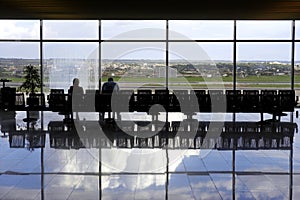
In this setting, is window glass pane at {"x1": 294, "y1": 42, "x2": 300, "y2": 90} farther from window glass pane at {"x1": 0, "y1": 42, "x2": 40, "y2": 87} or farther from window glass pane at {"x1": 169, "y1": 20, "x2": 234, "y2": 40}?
window glass pane at {"x1": 0, "y1": 42, "x2": 40, "y2": 87}

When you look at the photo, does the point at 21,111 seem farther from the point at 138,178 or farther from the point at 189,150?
the point at 138,178

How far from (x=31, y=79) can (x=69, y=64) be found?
1627 mm

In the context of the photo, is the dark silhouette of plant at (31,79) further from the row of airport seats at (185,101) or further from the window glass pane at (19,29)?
the row of airport seats at (185,101)

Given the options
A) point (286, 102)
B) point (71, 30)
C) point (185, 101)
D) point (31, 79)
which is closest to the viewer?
point (286, 102)

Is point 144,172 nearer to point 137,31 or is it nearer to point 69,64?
point 137,31

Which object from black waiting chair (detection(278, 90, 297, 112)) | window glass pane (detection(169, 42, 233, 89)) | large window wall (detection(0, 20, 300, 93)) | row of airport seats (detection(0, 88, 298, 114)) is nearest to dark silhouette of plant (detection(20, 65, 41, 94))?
large window wall (detection(0, 20, 300, 93))

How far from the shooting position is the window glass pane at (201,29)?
1653 centimetres

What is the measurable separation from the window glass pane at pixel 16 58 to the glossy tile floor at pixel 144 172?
7.64m

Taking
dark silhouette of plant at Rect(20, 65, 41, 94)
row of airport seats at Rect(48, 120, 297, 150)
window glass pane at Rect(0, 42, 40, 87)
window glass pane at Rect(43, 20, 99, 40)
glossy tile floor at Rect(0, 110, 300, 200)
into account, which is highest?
window glass pane at Rect(43, 20, 99, 40)

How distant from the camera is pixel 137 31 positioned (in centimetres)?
1697

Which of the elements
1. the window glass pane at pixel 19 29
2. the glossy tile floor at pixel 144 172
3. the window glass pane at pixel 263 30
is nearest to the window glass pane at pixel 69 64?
the window glass pane at pixel 19 29

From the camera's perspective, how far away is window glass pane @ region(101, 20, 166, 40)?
16531 millimetres

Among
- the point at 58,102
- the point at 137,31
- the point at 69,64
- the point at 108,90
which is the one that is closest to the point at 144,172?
the point at 58,102

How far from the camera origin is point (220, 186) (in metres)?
6.22
